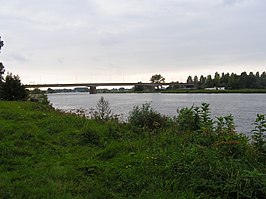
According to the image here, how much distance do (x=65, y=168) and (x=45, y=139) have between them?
3242mm

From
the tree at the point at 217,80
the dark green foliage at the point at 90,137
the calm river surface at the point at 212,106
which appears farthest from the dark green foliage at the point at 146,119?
the tree at the point at 217,80

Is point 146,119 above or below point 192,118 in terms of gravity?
below

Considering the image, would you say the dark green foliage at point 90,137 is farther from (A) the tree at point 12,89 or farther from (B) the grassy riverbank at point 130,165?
(A) the tree at point 12,89

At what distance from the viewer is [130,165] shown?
264 inches

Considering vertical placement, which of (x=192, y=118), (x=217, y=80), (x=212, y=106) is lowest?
(x=212, y=106)

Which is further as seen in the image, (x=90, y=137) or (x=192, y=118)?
(x=192, y=118)

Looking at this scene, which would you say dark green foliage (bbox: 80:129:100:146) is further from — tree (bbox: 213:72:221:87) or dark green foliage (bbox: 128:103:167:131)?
tree (bbox: 213:72:221:87)

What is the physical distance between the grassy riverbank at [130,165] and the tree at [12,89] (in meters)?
16.9

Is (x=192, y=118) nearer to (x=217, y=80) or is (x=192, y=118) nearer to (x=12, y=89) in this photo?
(x=12, y=89)

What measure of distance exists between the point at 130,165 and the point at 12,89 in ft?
72.4

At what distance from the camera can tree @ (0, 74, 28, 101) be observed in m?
26.0

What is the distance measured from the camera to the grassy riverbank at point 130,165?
5223mm

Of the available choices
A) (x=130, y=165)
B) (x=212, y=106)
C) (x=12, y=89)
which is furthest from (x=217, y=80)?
(x=130, y=165)

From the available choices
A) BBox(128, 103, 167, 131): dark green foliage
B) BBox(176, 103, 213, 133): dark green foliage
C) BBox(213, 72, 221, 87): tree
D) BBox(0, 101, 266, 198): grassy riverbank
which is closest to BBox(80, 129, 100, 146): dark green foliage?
BBox(0, 101, 266, 198): grassy riverbank
